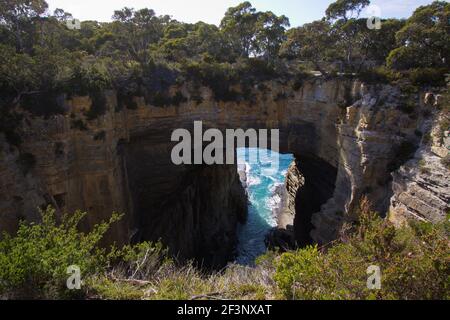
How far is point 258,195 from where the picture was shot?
→ 47969 millimetres

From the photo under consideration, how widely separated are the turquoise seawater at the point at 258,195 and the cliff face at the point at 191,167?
7.69 ft

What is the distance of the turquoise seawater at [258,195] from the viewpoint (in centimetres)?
3398

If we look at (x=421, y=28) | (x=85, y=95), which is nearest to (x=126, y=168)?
(x=85, y=95)

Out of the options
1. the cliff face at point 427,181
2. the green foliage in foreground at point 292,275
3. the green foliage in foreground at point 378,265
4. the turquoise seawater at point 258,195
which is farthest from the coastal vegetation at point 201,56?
the turquoise seawater at point 258,195

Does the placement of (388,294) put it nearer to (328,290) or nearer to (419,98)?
(328,290)

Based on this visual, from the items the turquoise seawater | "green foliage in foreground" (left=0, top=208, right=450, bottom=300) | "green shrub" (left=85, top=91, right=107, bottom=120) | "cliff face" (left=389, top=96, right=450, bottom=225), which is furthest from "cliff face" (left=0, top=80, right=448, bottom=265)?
"green foliage in foreground" (left=0, top=208, right=450, bottom=300)

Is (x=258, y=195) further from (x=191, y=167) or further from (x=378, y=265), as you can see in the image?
(x=378, y=265)

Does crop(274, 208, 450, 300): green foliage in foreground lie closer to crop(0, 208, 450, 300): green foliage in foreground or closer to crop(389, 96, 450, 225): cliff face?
crop(0, 208, 450, 300): green foliage in foreground

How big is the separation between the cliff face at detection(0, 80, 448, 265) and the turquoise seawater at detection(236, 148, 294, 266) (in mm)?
2343

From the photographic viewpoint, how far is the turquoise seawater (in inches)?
1338

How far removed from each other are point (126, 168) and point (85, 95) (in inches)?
261

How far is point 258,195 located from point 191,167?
19.6m

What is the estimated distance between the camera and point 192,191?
3139 cm

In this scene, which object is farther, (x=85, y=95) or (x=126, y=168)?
(x=126, y=168)
